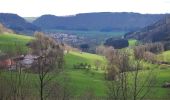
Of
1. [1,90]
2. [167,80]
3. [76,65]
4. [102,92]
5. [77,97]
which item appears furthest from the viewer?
Answer: [76,65]

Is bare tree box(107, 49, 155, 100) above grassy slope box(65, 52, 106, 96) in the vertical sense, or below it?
above

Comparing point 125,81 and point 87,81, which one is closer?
point 125,81

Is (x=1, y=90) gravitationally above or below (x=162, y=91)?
above

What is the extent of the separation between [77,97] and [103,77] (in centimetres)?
3490

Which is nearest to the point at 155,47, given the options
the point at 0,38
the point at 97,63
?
the point at 97,63

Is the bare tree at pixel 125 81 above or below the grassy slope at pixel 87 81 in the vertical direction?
above

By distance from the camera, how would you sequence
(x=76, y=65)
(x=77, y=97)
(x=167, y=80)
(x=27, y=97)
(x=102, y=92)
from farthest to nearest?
(x=76, y=65) → (x=167, y=80) → (x=102, y=92) → (x=77, y=97) → (x=27, y=97)

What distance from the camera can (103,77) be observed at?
11644cm

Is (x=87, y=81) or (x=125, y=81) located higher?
(x=125, y=81)

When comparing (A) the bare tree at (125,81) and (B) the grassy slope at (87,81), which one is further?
(B) the grassy slope at (87,81)

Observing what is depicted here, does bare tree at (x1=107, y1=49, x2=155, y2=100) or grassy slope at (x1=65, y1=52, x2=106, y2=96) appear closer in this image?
bare tree at (x1=107, y1=49, x2=155, y2=100)

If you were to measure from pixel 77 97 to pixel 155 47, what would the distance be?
399 ft

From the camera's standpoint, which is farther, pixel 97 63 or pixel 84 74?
pixel 97 63

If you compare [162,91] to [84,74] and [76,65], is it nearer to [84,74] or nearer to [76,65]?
[84,74]
